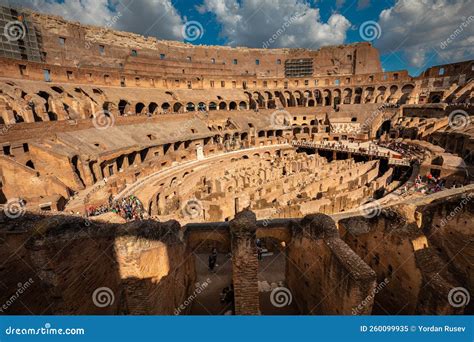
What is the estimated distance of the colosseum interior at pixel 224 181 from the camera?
6.50m

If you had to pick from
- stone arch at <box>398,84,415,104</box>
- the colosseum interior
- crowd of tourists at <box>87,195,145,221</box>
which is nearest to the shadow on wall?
the colosseum interior

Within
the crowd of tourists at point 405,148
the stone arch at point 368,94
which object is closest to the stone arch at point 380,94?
the stone arch at point 368,94

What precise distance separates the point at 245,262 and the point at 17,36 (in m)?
36.3

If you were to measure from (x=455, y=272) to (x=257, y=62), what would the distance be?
47.4m

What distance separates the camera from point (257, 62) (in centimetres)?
4831

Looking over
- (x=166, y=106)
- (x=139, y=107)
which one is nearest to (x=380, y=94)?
(x=166, y=106)

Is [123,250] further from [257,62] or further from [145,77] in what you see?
[257,62]

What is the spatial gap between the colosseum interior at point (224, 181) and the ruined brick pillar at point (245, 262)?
0.04 m

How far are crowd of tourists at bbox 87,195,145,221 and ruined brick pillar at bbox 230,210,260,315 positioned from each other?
701 cm

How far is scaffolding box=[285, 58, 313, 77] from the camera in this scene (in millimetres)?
48594

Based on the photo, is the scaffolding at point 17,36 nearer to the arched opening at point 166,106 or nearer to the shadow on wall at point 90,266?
the arched opening at point 166,106

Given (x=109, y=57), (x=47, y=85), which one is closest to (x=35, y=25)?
(x=109, y=57)

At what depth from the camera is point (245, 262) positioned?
269 inches

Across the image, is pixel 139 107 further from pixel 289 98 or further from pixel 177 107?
pixel 289 98
